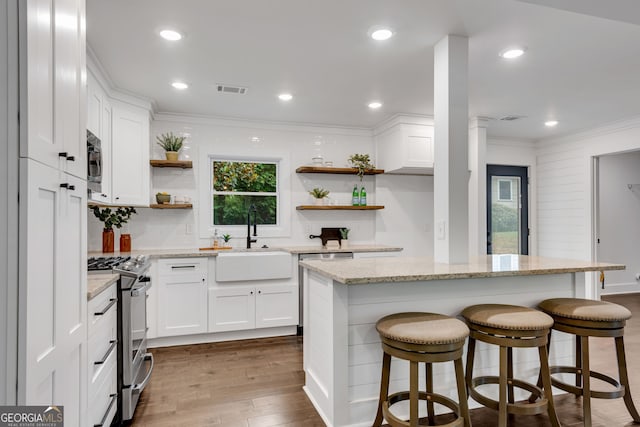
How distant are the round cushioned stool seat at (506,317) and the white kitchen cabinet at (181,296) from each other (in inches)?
102

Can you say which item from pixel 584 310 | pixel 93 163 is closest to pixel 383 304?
pixel 584 310

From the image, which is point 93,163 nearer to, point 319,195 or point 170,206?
point 170,206

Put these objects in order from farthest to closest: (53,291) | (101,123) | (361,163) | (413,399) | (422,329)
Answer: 1. (361,163)
2. (101,123)
3. (422,329)
4. (413,399)
5. (53,291)

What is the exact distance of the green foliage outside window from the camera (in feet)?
15.1

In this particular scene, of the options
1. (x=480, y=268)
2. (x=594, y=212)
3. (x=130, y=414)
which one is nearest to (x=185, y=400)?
(x=130, y=414)

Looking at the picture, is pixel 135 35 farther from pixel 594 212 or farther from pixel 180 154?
pixel 594 212

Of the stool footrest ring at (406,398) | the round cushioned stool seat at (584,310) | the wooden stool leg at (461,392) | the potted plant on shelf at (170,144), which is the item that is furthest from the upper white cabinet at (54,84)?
the round cushioned stool seat at (584,310)

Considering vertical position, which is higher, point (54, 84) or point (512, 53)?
point (512, 53)

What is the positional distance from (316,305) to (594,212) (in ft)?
15.8

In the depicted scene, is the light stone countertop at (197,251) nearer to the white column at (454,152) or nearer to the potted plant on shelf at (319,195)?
the potted plant on shelf at (319,195)

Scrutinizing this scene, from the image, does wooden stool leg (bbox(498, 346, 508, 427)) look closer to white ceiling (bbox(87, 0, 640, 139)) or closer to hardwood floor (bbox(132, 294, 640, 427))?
hardwood floor (bbox(132, 294, 640, 427))

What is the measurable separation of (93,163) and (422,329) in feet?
7.08

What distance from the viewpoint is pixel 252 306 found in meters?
3.91

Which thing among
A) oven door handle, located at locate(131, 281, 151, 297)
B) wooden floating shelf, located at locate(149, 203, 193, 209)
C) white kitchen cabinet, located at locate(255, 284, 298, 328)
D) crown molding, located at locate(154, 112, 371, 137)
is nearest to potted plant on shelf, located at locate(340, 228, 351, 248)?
white kitchen cabinet, located at locate(255, 284, 298, 328)
